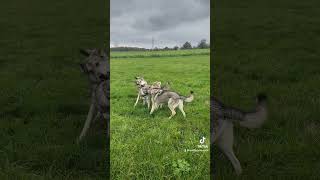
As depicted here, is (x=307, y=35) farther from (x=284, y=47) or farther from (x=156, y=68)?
(x=156, y=68)

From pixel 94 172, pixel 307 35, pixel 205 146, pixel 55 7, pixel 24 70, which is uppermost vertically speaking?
pixel 55 7

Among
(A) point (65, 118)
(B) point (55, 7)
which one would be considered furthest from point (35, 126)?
(B) point (55, 7)

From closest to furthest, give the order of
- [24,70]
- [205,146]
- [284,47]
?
[205,146] < [24,70] < [284,47]

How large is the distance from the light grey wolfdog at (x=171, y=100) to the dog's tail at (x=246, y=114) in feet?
1.45

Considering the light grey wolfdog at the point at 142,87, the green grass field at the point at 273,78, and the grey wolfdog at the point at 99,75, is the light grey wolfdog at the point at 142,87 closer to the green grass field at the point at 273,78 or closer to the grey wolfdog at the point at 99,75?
the grey wolfdog at the point at 99,75

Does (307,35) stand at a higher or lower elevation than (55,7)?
lower

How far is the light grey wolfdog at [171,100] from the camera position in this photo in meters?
6.80

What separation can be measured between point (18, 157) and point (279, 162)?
410 centimetres

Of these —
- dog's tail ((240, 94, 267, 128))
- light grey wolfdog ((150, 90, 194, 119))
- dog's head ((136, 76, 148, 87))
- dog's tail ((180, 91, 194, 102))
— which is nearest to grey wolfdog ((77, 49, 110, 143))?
dog's head ((136, 76, 148, 87))

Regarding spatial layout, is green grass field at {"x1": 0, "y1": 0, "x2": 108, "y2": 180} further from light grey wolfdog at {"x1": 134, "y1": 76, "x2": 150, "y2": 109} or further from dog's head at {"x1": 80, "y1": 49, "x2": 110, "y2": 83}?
dog's head at {"x1": 80, "y1": 49, "x2": 110, "y2": 83}

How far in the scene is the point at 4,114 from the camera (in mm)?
9750

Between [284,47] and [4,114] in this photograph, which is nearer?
[4,114]

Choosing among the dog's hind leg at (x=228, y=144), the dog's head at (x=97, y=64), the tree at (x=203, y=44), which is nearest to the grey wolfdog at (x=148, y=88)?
the dog's head at (x=97, y=64)

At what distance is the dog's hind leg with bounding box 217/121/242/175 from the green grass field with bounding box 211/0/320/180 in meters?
0.11
